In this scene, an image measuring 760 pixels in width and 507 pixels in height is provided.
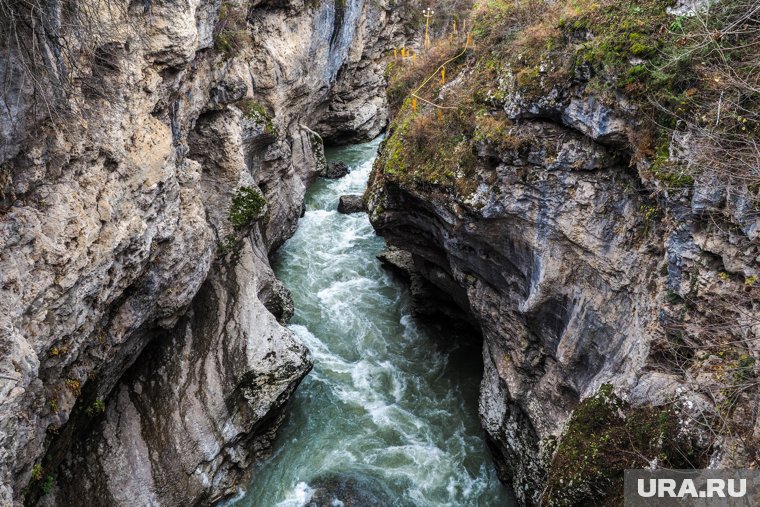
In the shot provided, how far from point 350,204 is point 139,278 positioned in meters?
12.8

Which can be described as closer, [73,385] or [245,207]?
[73,385]

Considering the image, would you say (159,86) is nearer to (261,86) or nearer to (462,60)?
(462,60)

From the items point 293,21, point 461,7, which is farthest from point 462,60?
point 461,7

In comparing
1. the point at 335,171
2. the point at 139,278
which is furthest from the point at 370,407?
the point at 335,171

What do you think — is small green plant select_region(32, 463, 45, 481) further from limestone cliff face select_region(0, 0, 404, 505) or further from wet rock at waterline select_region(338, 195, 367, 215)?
wet rock at waterline select_region(338, 195, 367, 215)

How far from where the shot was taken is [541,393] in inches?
386

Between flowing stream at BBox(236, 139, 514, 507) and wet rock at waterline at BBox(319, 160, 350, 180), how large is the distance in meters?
6.40

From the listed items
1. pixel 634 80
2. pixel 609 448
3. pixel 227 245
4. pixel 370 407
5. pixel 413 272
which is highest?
pixel 634 80

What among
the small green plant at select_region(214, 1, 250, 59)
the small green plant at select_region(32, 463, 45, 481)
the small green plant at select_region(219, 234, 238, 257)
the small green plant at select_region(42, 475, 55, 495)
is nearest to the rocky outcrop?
the small green plant at select_region(219, 234, 238, 257)

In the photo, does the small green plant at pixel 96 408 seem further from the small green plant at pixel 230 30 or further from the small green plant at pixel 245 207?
the small green plant at pixel 230 30

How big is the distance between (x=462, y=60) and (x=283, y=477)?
9.98 m

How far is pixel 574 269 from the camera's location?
872 centimetres

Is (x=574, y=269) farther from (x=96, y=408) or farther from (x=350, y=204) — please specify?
(x=350, y=204)

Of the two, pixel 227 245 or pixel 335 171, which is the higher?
pixel 227 245
